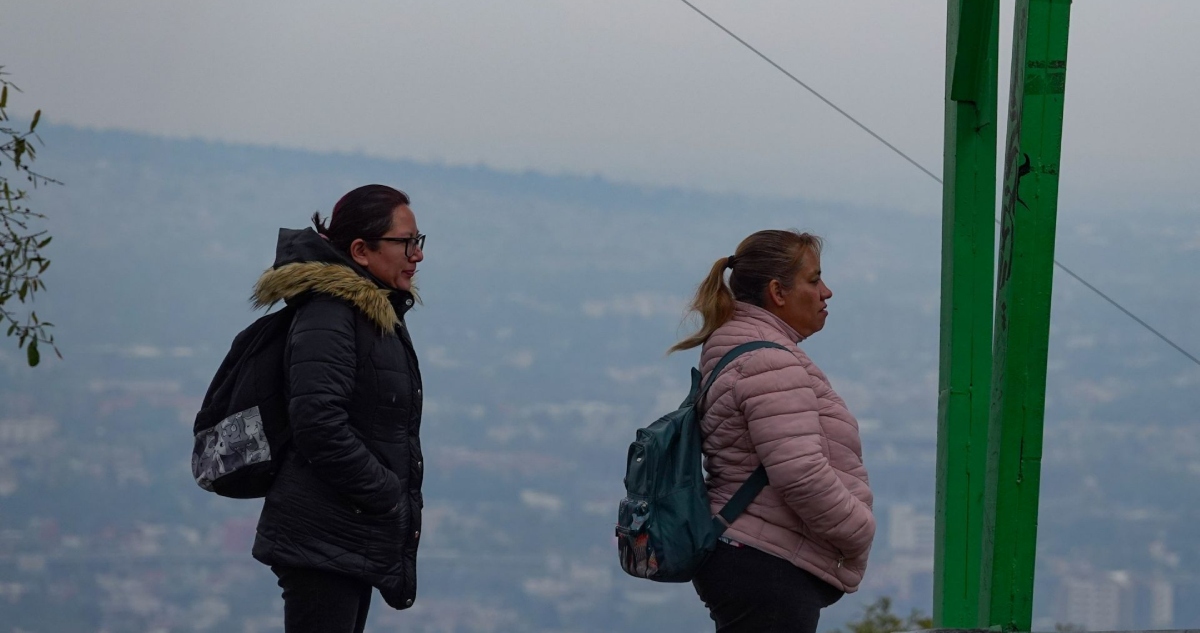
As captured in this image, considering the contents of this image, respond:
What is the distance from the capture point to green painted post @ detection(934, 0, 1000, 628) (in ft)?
10.5

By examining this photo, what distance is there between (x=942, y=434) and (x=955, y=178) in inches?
23.9

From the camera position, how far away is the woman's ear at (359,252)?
256 cm

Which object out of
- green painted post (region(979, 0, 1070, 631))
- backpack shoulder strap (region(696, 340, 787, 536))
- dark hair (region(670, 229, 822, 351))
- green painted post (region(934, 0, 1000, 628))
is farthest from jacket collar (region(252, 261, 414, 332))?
green painted post (region(934, 0, 1000, 628))

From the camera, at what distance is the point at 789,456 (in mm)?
2279

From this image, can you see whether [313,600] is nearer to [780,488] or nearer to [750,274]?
[780,488]

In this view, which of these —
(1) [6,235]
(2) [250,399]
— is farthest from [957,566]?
(1) [6,235]

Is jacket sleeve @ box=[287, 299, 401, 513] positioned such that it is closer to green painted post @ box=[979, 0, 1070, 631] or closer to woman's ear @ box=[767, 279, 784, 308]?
woman's ear @ box=[767, 279, 784, 308]

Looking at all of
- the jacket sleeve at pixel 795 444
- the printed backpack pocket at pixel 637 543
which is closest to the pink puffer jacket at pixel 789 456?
the jacket sleeve at pixel 795 444

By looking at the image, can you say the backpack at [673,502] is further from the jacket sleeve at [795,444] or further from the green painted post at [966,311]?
the green painted post at [966,311]

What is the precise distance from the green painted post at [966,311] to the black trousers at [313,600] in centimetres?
147

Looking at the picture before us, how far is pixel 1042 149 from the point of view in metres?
2.32

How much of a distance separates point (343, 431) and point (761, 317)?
0.77 metres

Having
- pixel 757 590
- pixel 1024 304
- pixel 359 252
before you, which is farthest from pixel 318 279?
pixel 1024 304

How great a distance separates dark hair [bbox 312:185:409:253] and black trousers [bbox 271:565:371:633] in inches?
23.8
